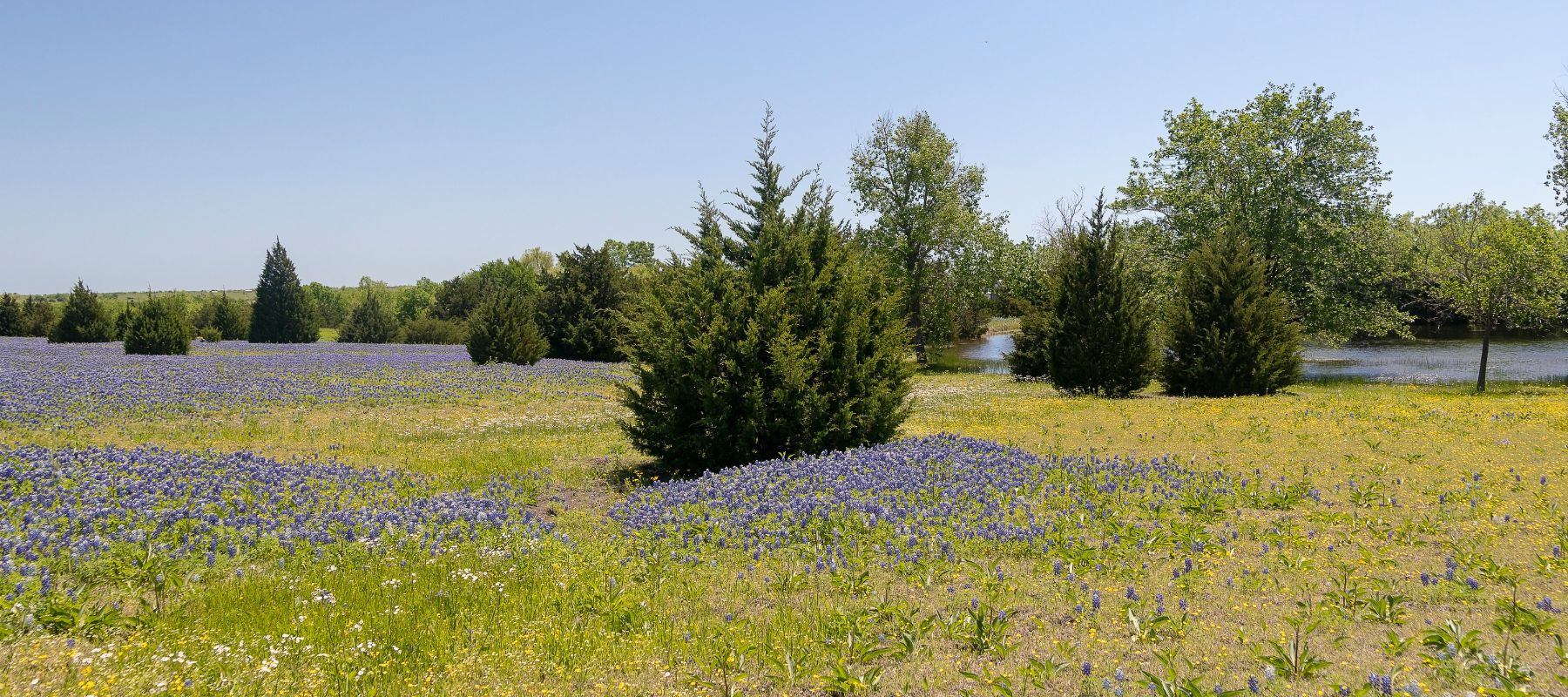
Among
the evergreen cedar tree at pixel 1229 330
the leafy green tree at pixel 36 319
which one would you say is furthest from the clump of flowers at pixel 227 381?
the leafy green tree at pixel 36 319

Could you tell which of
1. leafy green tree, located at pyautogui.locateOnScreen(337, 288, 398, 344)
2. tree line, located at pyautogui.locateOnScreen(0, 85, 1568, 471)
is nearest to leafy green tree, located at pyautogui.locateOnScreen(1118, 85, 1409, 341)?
tree line, located at pyautogui.locateOnScreen(0, 85, 1568, 471)

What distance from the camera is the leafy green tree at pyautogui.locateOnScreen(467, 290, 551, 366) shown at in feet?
115

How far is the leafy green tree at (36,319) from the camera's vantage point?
60.5 meters

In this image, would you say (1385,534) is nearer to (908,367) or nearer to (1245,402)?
(908,367)

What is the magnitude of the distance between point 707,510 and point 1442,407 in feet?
64.8

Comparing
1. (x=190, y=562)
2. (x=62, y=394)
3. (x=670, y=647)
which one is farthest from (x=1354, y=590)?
(x=62, y=394)

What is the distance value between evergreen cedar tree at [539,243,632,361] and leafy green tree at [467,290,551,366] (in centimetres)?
970

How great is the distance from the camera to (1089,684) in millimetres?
4812

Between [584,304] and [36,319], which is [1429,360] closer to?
[584,304]

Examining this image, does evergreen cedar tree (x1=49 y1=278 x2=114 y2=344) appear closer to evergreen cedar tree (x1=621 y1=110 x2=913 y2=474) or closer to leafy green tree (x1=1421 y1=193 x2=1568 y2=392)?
evergreen cedar tree (x1=621 y1=110 x2=913 y2=474)

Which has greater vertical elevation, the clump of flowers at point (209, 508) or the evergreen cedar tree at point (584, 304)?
the evergreen cedar tree at point (584, 304)

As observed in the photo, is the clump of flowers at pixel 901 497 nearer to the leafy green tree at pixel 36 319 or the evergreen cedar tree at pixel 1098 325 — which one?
the evergreen cedar tree at pixel 1098 325

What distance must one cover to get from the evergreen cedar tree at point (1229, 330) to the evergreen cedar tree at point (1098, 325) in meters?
1.22

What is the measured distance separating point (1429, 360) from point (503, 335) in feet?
173
